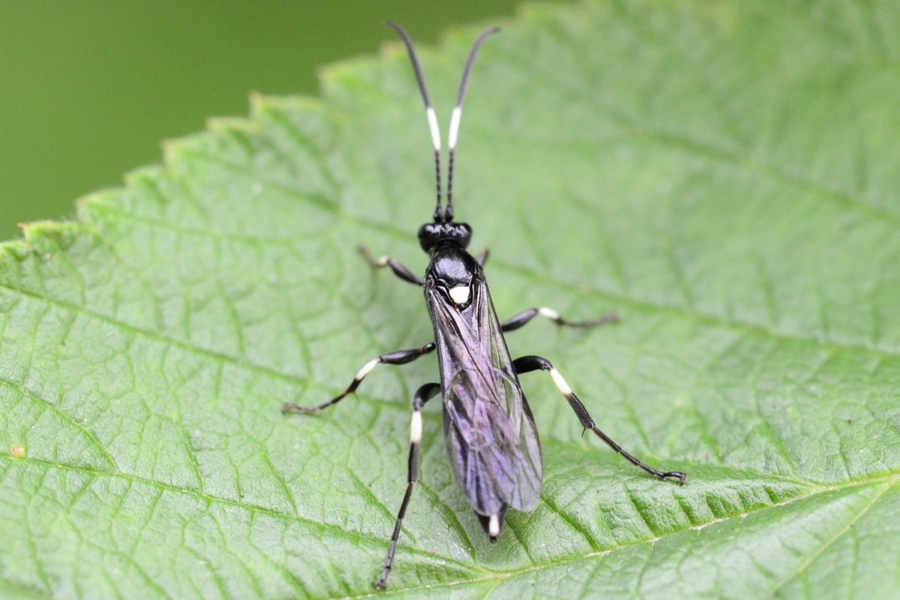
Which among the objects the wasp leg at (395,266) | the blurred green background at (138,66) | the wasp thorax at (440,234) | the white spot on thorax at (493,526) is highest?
the blurred green background at (138,66)

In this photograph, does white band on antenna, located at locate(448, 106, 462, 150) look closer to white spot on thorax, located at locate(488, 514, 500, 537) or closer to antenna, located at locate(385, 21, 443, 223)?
antenna, located at locate(385, 21, 443, 223)

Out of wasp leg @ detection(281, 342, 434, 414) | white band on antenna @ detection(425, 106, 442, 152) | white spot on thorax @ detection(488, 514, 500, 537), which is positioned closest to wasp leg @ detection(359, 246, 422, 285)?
wasp leg @ detection(281, 342, 434, 414)

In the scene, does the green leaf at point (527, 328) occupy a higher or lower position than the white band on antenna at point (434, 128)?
lower

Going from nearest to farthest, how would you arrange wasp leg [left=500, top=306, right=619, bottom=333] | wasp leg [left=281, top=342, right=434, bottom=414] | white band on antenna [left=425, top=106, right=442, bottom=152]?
wasp leg [left=281, top=342, right=434, bottom=414], wasp leg [left=500, top=306, right=619, bottom=333], white band on antenna [left=425, top=106, right=442, bottom=152]

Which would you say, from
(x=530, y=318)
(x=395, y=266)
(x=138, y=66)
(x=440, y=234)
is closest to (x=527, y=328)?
(x=530, y=318)

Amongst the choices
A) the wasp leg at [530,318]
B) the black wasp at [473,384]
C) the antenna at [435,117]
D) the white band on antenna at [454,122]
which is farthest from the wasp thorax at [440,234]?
the white band on antenna at [454,122]

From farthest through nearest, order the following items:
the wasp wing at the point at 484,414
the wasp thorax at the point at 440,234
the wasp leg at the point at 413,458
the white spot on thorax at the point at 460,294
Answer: the wasp thorax at the point at 440,234
the white spot on thorax at the point at 460,294
the wasp wing at the point at 484,414
the wasp leg at the point at 413,458

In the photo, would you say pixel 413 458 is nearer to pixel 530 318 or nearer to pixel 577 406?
pixel 577 406

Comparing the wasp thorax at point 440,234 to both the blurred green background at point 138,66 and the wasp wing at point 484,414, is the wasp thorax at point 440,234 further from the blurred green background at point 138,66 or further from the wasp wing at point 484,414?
the blurred green background at point 138,66
